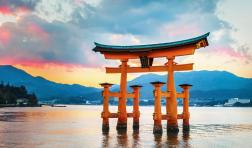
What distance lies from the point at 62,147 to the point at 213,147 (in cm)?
919

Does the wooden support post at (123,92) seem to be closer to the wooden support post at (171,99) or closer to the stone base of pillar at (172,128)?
the wooden support post at (171,99)

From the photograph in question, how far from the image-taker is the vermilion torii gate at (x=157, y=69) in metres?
27.4

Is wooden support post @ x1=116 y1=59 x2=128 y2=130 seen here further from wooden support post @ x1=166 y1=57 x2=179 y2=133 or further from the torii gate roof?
wooden support post @ x1=166 y1=57 x2=179 y2=133

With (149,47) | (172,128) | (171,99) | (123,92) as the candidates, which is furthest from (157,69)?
(172,128)

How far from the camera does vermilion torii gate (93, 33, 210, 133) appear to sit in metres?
27.4

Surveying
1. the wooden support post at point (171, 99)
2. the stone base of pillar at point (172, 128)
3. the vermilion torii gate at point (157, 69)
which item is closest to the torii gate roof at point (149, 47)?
the vermilion torii gate at point (157, 69)

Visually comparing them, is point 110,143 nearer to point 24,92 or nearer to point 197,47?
point 197,47

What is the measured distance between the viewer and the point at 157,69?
2945cm

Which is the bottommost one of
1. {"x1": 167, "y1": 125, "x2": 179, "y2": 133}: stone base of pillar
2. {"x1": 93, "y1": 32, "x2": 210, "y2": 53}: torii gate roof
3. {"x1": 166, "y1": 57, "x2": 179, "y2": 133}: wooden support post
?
{"x1": 167, "y1": 125, "x2": 179, "y2": 133}: stone base of pillar

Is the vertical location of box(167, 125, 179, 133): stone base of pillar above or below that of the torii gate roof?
below

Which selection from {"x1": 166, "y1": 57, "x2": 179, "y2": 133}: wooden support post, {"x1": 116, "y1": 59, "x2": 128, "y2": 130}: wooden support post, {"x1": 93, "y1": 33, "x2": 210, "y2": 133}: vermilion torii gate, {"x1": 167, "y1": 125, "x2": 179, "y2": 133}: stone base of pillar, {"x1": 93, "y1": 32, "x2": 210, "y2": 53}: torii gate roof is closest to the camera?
{"x1": 93, "y1": 32, "x2": 210, "y2": 53}: torii gate roof

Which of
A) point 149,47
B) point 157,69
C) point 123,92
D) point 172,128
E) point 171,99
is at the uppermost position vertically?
point 149,47

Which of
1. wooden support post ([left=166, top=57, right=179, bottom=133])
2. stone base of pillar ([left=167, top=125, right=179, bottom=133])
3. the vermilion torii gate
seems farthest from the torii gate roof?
stone base of pillar ([left=167, top=125, right=179, bottom=133])

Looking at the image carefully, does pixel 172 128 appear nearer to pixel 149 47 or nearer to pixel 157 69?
pixel 157 69
